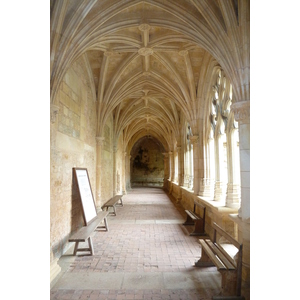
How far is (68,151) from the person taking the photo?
5.39 metres

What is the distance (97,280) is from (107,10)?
202 inches

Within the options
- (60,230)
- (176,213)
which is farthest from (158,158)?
(60,230)

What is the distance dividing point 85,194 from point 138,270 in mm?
2677

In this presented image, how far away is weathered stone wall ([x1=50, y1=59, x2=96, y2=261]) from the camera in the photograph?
4.52 metres

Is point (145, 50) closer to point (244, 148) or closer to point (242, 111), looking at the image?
point (242, 111)

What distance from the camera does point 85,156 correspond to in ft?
23.5

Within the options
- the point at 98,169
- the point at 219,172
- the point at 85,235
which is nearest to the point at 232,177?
the point at 219,172

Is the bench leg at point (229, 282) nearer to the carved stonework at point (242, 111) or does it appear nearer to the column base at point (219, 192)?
the carved stonework at point (242, 111)

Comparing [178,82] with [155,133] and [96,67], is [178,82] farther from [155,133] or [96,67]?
[155,133]

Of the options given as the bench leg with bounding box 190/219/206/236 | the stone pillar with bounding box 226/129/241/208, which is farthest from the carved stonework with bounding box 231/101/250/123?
the bench leg with bounding box 190/219/206/236

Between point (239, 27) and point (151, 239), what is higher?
point (239, 27)

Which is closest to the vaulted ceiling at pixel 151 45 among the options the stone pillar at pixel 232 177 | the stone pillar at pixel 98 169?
the stone pillar at pixel 98 169

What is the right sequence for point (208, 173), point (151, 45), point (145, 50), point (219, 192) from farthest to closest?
point (208, 173)
point (145, 50)
point (151, 45)
point (219, 192)

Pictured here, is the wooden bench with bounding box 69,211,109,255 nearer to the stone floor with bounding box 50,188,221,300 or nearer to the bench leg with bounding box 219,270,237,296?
the stone floor with bounding box 50,188,221,300
